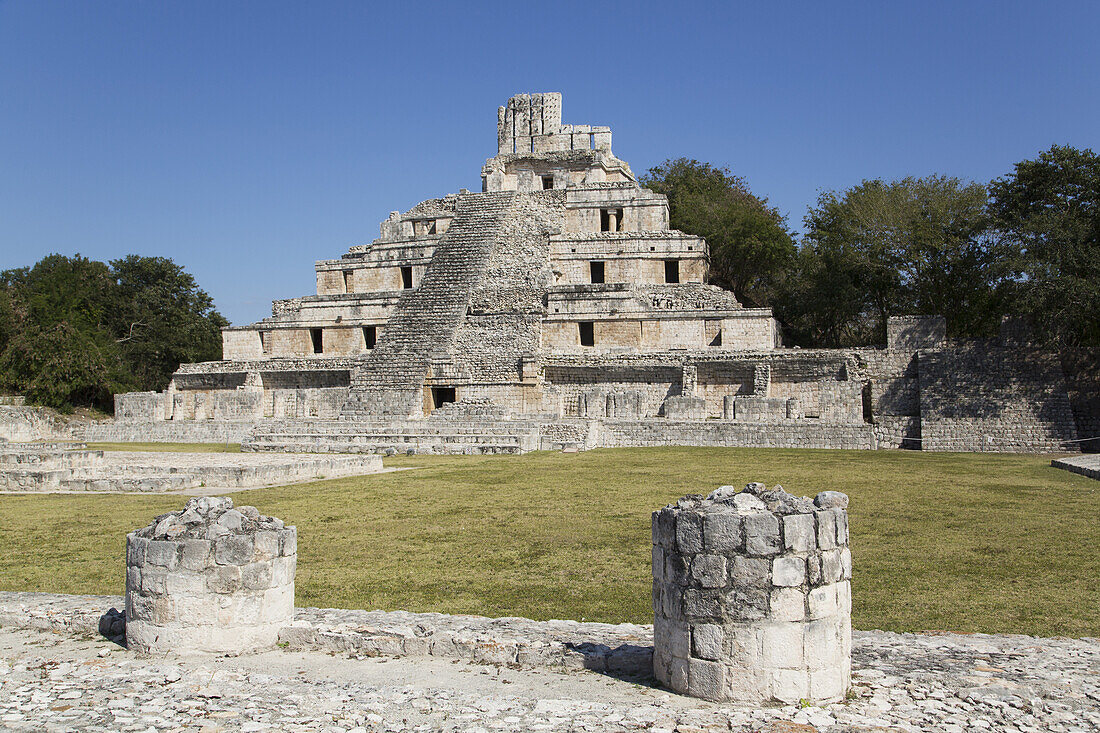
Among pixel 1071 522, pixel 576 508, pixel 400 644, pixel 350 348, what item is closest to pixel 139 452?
pixel 350 348

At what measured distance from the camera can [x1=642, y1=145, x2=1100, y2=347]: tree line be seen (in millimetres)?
22562

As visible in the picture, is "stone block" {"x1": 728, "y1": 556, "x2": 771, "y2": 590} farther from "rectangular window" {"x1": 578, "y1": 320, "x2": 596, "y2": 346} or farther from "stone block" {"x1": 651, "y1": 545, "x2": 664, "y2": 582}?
"rectangular window" {"x1": 578, "y1": 320, "x2": 596, "y2": 346}

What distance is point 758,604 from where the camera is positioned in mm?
4941

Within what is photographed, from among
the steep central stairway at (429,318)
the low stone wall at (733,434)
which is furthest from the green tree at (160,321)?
the low stone wall at (733,434)

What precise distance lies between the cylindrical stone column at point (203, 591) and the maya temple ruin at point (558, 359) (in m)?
14.9

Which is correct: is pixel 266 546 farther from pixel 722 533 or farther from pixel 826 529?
pixel 826 529

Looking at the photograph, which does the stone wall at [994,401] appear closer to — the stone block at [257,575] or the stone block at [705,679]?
the stone block at [705,679]

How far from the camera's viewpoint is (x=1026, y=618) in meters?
6.77

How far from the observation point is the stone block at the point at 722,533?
499 cm

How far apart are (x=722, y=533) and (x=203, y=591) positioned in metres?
3.56

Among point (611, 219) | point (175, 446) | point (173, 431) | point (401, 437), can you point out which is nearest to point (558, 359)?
point (401, 437)

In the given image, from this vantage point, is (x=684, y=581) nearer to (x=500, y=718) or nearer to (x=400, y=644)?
(x=500, y=718)

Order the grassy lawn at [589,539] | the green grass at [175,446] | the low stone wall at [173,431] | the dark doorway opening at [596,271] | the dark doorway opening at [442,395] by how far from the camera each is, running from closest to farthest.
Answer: the grassy lawn at [589,539] < the green grass at [175,446] < the low stone wall at [173,431] < the dark doorway opening at [442,395] < the dark doorway opening at [596,271]

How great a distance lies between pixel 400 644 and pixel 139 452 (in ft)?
60.7
